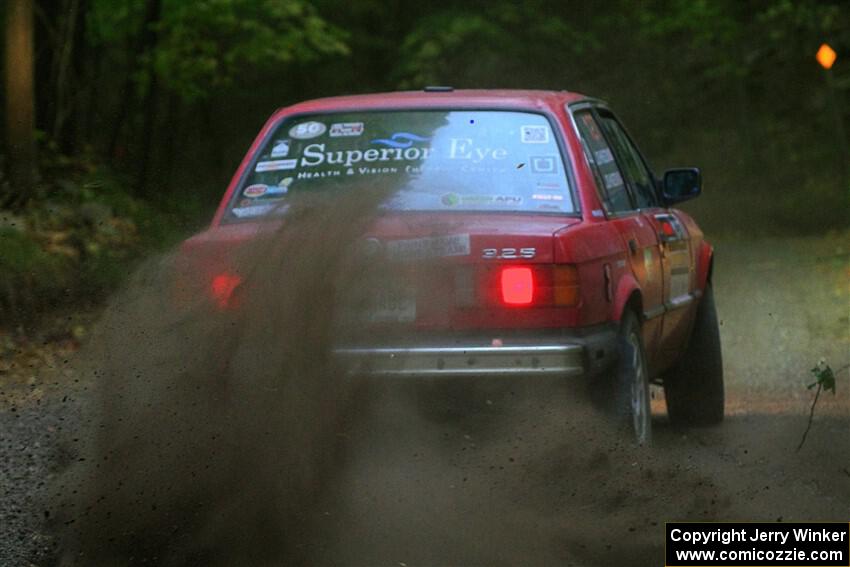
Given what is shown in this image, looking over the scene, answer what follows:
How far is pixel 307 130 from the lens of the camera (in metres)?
7.30

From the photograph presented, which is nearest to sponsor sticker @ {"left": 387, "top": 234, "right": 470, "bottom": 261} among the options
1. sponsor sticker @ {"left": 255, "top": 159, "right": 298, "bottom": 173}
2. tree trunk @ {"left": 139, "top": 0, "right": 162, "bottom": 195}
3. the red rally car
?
the red rally car

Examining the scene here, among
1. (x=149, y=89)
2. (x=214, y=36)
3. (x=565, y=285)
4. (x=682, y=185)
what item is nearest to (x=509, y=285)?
(x=565, y=285)

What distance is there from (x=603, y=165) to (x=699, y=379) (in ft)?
6.42

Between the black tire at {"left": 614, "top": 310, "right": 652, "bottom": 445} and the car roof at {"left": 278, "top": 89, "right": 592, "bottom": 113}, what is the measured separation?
1.04m

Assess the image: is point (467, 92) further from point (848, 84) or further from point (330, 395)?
point (848, 84)

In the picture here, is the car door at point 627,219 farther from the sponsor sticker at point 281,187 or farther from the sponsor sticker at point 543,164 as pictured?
the sponsor sticker at point 281,187

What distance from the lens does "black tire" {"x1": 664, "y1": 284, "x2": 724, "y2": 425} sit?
29.1 feet

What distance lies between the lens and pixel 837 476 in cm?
695

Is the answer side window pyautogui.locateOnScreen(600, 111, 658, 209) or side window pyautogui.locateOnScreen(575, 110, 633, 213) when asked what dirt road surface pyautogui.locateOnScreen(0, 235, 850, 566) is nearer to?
side window pyautogui.locateOnScreen(575, 110, 633, 213)

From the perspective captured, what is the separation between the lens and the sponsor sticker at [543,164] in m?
6.86

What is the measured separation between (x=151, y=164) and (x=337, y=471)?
65.1 feet

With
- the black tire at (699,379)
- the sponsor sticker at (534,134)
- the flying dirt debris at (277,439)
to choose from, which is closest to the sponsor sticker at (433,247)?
the flying dirt debris at (277,439)

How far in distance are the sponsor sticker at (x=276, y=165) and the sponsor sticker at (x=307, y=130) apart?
0.47 ft

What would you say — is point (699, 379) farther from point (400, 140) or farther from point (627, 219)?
point (400, 140)
